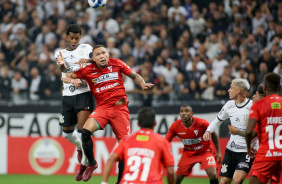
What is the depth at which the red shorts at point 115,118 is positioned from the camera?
888 centimetres

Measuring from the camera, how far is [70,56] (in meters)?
9.26

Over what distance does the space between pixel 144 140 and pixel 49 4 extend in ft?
43.3

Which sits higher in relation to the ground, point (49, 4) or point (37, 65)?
point (49, 4)

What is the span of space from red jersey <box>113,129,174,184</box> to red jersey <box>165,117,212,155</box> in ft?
11.6

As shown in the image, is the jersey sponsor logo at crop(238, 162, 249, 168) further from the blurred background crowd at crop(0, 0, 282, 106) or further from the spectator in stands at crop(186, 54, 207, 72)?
the spectator in stands at crop(186, 54, 207, 72)

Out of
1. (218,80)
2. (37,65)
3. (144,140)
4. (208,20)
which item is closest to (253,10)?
(208,20)

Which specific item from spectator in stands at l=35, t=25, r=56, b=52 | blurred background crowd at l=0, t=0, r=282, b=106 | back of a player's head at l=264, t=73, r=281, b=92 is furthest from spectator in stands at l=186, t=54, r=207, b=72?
back of a player's head at l=264, t=73, r=281, b=92

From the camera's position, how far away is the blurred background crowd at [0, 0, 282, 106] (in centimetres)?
1453

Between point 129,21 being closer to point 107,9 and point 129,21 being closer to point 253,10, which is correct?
point 107,9

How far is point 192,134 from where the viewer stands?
9.98m

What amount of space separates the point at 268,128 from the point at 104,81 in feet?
9.95

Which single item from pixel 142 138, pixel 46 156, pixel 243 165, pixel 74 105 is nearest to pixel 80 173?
pixel 74 105

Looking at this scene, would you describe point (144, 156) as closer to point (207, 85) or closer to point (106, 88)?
point (106, 88)

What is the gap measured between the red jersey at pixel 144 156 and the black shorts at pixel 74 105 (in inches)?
116
